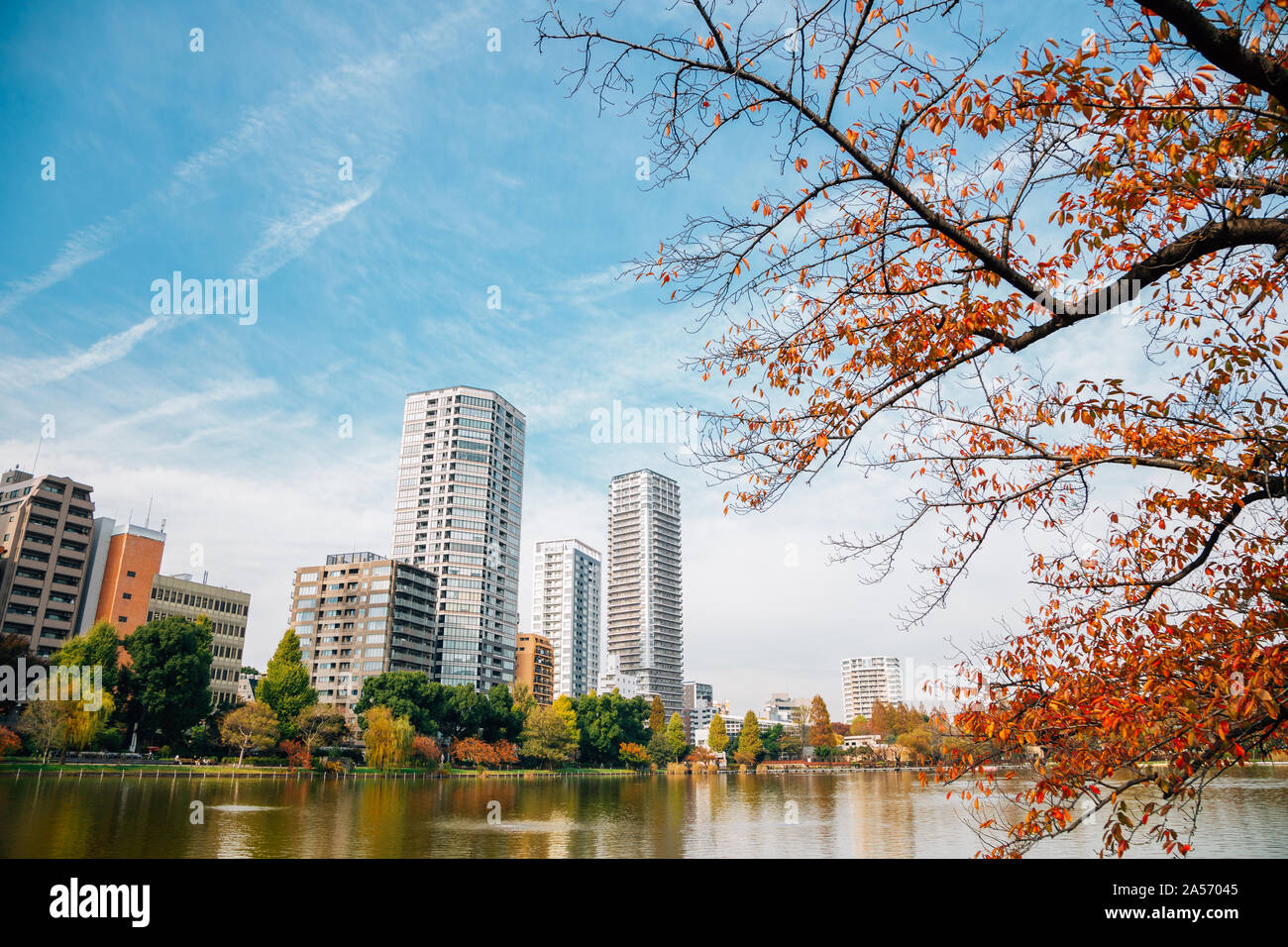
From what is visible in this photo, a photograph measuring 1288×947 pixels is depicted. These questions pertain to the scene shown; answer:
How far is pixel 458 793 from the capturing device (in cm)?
5922

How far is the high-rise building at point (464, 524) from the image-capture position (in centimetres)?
13150

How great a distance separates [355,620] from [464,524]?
28810 mm

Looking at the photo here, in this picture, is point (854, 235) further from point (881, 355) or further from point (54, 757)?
point (54, 757)

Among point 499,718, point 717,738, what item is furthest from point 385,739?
point 717,738

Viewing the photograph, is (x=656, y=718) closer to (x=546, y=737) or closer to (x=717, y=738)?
(x=717, y=738)

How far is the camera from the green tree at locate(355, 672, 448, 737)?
264 ft

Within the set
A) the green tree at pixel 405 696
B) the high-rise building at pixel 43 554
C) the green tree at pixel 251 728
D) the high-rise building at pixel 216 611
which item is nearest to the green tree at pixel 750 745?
the green tree at pixel 405 696

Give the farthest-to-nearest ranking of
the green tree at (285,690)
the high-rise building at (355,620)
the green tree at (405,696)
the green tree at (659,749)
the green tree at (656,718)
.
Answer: the green tree at (656,718), the green tree at (659,749), the high-rise building at (355,620), the green tree at (405,696), the green tree at (285,690)

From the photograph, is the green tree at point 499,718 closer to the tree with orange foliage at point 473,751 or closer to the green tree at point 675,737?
the tree with orange foliage at point 473,751

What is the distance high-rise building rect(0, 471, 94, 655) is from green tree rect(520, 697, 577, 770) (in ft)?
182

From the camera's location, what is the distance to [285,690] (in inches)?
2842

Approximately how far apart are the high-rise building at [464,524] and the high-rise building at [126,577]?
140 ft

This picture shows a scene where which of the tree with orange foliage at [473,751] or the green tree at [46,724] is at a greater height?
the green tree at [46,724]

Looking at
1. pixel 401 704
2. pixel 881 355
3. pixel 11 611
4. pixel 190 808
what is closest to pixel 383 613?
pixel 401 704
